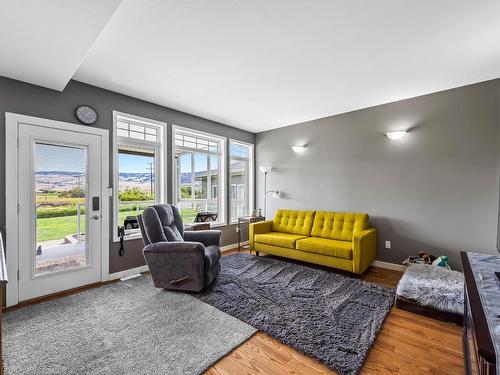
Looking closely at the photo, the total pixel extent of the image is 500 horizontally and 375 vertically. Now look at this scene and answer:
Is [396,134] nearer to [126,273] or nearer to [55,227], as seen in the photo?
[126,273]

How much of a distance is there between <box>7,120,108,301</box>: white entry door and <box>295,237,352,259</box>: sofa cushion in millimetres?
2814

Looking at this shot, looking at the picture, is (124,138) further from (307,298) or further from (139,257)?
(307,298)

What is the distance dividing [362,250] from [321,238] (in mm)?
785

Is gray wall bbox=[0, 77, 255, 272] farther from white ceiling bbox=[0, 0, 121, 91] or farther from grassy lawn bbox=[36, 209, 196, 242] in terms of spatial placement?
grassy lawn bbox=[36, 209, 196, 242]

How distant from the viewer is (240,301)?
2.53 m

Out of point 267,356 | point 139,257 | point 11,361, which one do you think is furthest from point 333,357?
point 139,257

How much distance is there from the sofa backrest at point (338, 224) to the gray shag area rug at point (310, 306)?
66 cm

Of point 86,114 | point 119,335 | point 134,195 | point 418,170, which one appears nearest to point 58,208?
point 134,195

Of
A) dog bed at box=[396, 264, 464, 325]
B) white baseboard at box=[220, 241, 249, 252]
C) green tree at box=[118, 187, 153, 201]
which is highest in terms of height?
green tree at box=[118, 187, 153, 201]

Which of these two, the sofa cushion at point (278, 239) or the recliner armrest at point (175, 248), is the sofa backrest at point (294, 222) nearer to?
the sofa cushion at point (278, 239)

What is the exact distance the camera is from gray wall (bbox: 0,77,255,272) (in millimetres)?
2492

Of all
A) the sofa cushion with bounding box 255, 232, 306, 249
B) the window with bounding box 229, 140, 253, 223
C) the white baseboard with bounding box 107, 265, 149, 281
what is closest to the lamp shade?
the window with bounding box 229, 140, 253, 223

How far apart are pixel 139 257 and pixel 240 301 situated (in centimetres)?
181

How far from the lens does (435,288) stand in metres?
2.42
